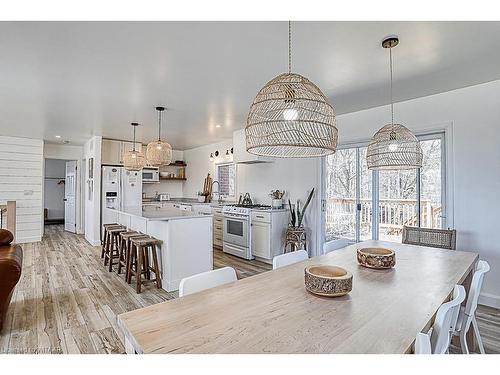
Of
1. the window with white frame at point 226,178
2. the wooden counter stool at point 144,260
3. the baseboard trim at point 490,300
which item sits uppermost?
the window with white frame at point 226,178

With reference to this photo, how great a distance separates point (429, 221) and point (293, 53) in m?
2.68

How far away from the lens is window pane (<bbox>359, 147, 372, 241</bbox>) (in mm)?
4066

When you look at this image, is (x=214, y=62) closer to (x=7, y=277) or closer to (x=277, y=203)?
(x=7, y=277)

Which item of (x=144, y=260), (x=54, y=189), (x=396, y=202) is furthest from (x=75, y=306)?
(x=54, y=189)

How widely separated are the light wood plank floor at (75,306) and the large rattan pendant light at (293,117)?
6.60 feet

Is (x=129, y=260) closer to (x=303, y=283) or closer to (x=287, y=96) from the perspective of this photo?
(x=303, y=283)

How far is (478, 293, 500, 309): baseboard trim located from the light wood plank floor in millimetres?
79

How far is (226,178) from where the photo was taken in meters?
6.82

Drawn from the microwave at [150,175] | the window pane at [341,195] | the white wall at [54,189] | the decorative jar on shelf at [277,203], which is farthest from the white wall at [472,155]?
the white wall at [54,189]

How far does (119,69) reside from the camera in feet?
8.71

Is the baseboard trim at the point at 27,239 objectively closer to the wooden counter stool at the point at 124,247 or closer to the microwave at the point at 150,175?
the microwave at the point at 150,175

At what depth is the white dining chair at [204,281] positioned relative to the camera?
1.50m

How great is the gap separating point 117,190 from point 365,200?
5188mm
